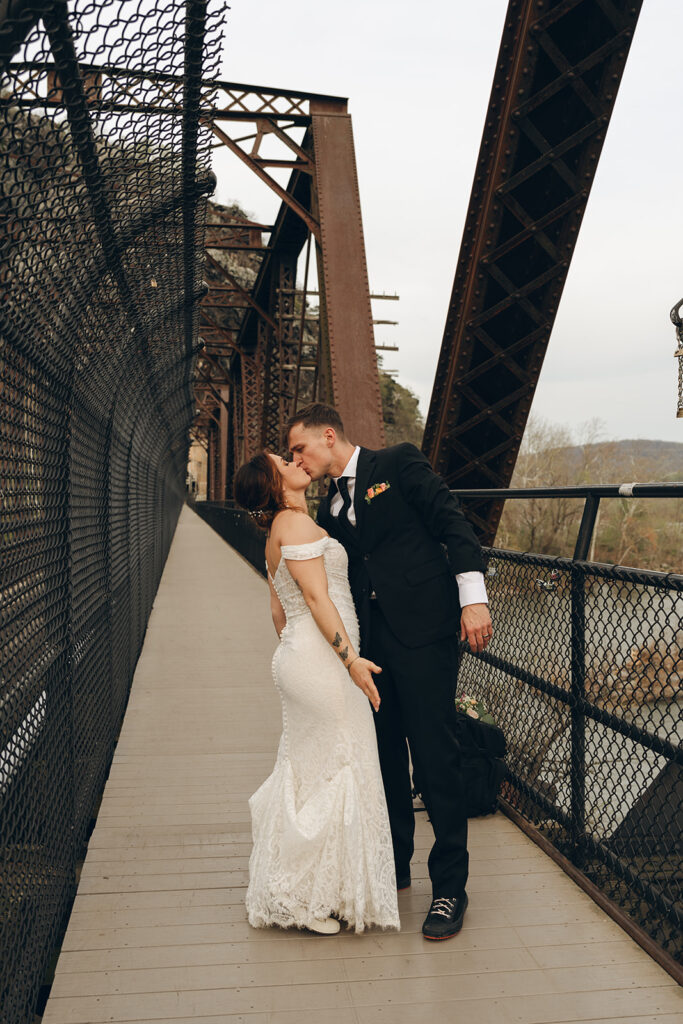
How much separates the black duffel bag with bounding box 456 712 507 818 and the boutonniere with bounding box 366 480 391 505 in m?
1.20

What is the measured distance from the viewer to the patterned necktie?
3.25 meters

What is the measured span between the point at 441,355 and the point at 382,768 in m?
2.24

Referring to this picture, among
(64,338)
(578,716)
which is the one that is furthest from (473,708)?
(64,338)

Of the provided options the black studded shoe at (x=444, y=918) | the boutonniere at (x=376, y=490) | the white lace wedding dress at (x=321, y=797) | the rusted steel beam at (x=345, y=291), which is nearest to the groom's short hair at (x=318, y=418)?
the boutonniere at (x=376, y=490)

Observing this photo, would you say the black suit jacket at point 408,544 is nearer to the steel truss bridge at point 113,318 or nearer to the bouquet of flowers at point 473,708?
the steel truss bridge at point 113,318

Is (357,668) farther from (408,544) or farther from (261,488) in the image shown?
(261,488)

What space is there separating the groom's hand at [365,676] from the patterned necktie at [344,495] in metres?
0.55

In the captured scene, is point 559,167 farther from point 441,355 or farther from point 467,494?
point 467,494

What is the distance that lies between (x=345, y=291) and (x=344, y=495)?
4.82 meters

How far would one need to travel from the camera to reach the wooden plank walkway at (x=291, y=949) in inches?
101

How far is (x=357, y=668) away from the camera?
294 centimetres

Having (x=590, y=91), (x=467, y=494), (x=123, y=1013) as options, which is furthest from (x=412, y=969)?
(x=590, y=91)

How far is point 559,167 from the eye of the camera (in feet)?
13.8

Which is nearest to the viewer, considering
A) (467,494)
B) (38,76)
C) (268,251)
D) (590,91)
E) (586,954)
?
(38,76)
